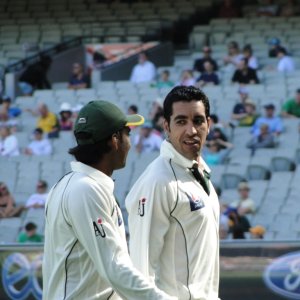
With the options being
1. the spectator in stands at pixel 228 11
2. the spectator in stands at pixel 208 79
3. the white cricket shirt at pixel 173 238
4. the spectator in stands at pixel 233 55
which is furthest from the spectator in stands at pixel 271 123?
the white cricket shirt at pixel 173 238

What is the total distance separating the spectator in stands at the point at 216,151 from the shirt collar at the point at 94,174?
1231 cm

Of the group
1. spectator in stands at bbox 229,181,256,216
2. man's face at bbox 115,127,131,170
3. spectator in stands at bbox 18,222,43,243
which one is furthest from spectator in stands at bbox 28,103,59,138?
man's face at bbox 115,127,131,170

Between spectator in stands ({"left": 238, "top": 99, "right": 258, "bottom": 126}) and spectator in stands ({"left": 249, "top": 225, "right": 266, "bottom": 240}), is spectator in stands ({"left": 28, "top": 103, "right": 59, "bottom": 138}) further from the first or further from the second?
spectator in stands ({"left": 249, "top": 225, "right": 266, "bottom": 240})

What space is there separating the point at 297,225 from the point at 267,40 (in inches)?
352

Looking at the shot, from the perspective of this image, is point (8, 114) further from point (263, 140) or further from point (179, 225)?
point (179, 225)

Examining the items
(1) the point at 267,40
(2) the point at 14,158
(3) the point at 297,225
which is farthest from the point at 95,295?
(1) the point at 267,40

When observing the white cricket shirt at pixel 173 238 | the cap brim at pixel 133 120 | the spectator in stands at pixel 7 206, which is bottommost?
the spectator in stands at pixel 7 206

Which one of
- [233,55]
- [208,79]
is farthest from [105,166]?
[233,55]

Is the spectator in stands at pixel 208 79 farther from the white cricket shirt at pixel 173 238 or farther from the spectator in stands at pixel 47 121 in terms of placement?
the white cricket shirt at pixel 173 238

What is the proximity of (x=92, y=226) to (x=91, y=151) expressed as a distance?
370 millimetres

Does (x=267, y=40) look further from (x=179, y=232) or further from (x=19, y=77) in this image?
(x=179, y=232)

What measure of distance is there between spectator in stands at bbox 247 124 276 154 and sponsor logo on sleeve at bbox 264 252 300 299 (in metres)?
7.66

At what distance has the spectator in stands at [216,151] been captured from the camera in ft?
58.7

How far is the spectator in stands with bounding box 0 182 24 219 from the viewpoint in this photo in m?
17.6
